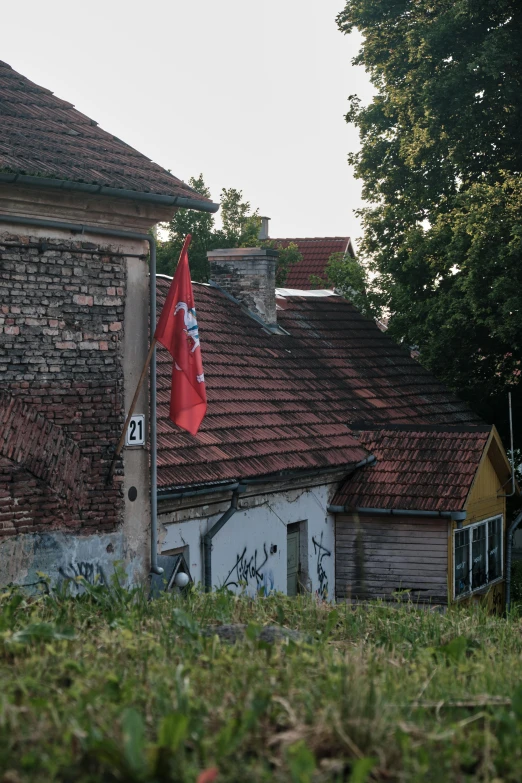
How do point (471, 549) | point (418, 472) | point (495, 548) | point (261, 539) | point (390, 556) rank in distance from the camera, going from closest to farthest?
point (261, 539) → point (390, 556) → point (418, 472) → point (471, 549) → point (495, 548)

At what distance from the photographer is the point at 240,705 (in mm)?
4492

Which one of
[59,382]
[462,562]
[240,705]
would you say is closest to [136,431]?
[59,382]

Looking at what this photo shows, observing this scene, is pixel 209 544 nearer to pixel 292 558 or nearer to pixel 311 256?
pixel 292 558

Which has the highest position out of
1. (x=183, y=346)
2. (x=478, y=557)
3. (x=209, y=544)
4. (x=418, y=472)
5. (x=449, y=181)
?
A: (x=449, y=181)

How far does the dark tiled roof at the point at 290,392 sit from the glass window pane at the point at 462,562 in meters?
1.95

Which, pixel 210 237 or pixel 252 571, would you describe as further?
pixel 210 237

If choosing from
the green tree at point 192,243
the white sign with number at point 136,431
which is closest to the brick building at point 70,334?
the white sign with number at point 136,431

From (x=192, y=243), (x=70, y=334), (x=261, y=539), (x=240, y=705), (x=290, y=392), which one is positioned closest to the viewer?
(x=240, y=705)

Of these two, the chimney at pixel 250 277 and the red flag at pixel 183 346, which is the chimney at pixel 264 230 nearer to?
the chimney at pixel 250 277

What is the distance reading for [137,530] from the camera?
1044 cm

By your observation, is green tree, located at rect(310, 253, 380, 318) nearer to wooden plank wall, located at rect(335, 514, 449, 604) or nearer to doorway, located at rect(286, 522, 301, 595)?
wooden plank wall, located at rect(335, 514, 449, 604)

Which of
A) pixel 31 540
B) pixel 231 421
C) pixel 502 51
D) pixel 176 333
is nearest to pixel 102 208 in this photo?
pixel 176 333

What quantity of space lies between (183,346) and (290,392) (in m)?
7.11

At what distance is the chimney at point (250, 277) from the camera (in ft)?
63.4
